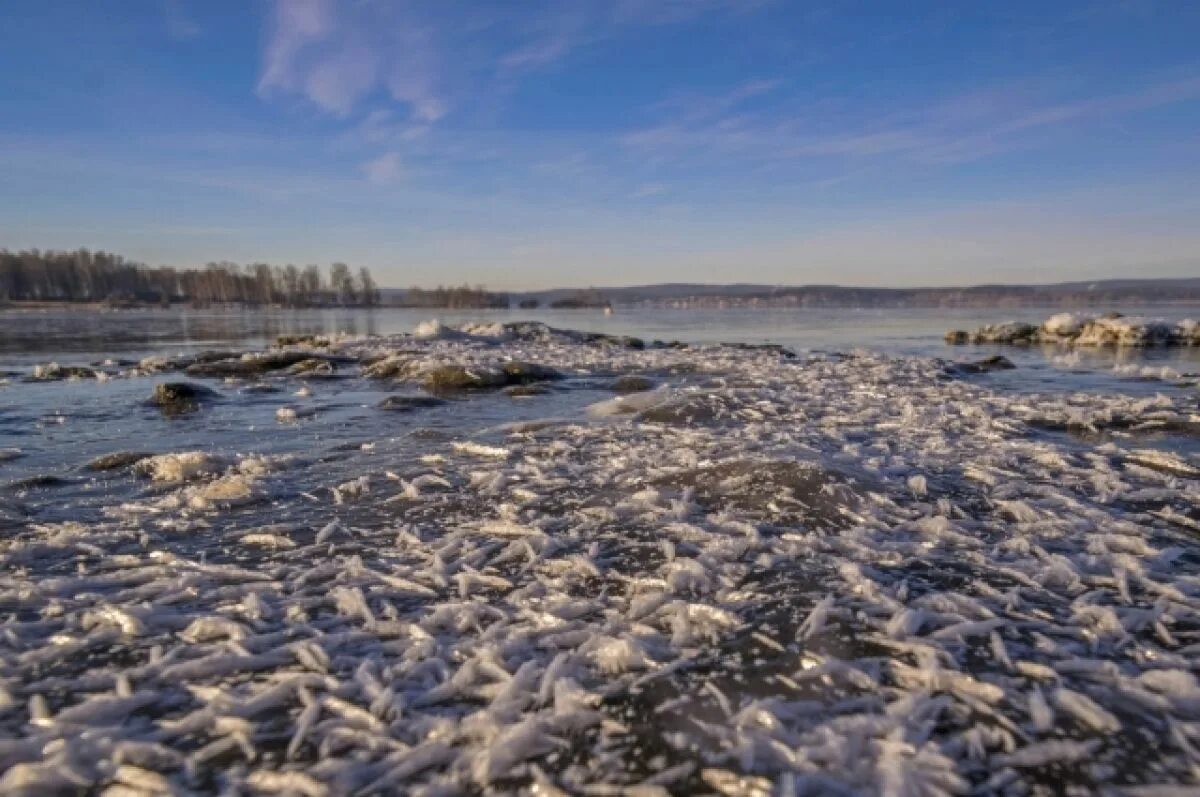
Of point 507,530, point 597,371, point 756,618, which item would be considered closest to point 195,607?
point 507,530

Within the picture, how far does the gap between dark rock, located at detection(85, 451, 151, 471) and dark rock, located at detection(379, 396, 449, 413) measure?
4.61 metres

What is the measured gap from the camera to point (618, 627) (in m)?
3.65

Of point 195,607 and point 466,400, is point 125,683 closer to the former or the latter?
point 195,607

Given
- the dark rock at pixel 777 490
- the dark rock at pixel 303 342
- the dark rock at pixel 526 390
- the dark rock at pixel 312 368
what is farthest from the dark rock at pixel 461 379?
the dark rock at pixel 303 342

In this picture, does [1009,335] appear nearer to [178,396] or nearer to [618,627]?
[178,396]

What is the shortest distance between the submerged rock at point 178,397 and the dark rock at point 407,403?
3536 mm

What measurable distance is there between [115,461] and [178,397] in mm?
5585

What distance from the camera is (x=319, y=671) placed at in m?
3.26

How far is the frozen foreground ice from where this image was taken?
259 centimetres

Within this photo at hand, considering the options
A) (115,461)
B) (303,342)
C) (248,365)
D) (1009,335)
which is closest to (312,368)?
(248,365)

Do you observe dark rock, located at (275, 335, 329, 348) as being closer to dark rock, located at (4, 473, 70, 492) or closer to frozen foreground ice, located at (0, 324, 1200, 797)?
dark rock, located at (4, 473, 70, 492)

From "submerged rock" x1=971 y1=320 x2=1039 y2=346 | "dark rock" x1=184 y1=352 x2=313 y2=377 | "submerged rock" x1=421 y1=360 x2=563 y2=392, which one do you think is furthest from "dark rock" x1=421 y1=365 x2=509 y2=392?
"submerged rock" x1=971 y1=320 x2=1039 y2=346

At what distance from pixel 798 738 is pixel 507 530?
3.09 metres

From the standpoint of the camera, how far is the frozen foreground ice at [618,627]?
2.59m
